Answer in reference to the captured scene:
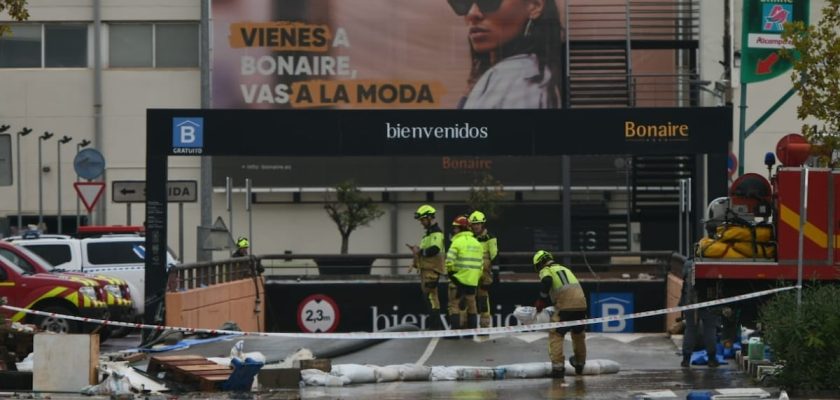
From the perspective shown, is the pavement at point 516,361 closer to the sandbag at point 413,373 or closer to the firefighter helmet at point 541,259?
the sandbag at point 413,373

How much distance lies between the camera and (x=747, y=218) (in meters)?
17.0

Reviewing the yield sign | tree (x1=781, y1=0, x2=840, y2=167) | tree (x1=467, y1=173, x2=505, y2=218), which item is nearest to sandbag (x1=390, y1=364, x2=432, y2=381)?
tree (x1=781, y1=0, x2=840, y2=167)

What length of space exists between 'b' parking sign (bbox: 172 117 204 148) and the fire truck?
7540 mm

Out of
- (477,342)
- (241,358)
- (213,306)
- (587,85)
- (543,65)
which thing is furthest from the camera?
(543,65)

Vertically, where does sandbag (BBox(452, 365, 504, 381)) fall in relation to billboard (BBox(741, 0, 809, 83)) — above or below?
below

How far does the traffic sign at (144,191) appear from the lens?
27.8 metres

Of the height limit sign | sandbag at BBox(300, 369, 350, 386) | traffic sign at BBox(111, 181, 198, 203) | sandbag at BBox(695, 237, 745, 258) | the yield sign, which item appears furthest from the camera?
the yield sign

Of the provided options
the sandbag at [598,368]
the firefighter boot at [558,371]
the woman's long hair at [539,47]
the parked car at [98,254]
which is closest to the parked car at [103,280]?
the parked car at [98,254]

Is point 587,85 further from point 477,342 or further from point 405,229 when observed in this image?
point 477,342

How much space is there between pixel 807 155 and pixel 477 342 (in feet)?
18.7

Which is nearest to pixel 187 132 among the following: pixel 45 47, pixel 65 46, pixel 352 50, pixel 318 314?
pixel 318 314

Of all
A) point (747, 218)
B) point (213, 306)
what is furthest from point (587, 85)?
point (747, 218)

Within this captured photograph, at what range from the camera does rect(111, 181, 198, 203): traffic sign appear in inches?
1094

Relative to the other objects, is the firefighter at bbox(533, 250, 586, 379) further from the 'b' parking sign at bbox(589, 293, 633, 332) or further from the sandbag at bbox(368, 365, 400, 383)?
the 'b' parking sign at bbox(589, 293, 633, 332)
